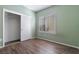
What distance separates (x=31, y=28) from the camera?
5152mm

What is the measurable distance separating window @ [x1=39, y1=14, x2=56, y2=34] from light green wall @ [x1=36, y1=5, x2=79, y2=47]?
350 millimetres

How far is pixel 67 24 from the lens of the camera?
328cm

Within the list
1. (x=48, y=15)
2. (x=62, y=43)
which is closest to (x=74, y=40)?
(x=62, y=43)

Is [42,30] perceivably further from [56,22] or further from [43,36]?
[56,22]

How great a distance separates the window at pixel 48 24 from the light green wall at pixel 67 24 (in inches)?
13.8

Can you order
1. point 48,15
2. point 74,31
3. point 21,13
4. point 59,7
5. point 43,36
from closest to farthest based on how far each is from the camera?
point 74,31 < point 59,7 < point 21,13 < point 48,15 < point 43,36

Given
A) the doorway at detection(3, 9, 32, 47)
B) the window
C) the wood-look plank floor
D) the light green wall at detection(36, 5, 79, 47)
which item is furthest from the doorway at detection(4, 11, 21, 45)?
the light green wall at detection(36, 5, 79, 47)

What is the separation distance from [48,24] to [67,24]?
1582 millimetres

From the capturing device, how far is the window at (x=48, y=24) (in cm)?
421

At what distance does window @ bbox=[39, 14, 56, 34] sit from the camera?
4.21m

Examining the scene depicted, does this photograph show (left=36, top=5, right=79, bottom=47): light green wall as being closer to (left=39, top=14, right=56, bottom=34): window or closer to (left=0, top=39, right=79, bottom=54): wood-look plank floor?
(left=39, top=14, right=56, bottom=34): window

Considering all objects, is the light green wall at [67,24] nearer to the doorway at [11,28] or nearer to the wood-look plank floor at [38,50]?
the wood-look plank floor at [38,50]

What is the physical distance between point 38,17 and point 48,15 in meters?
1.18

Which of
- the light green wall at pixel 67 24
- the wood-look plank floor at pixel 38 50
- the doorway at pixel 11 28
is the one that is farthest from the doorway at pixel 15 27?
the light green wall at pixel 67 24
